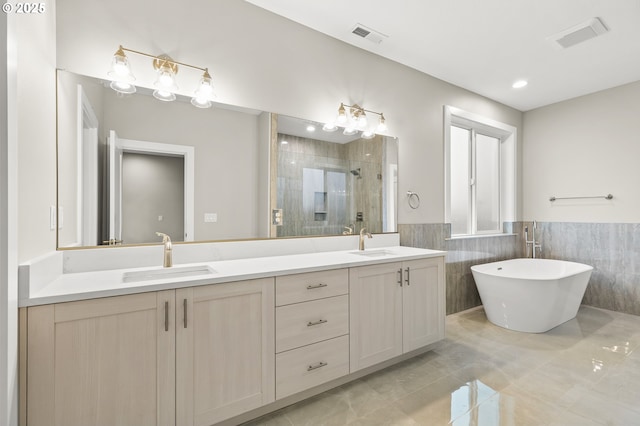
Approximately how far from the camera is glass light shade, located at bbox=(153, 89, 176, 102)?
1.83 meters

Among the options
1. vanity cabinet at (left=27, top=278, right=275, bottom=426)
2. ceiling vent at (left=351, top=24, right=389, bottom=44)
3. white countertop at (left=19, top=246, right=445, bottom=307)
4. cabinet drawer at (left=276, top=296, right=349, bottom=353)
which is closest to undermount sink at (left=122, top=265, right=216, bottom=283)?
white countertop at (left=19, top=246, right=445, bottom=307)

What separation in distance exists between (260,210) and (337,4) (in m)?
1.62

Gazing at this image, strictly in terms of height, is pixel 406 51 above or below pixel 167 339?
above

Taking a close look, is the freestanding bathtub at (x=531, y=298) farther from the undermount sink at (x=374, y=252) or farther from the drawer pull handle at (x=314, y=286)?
the drawer pull handle at (x=314, y=286)

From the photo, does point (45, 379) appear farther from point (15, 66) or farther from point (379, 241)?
point (379, 241)

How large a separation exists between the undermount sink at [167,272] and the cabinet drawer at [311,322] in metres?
0.50

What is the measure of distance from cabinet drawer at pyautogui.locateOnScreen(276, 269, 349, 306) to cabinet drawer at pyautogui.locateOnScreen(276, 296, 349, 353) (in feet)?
0.12

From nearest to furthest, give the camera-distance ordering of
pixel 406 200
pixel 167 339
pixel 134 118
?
pixel 167 339
pixel 134 118
pixel 406 200

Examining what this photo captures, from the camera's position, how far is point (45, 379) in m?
1.15

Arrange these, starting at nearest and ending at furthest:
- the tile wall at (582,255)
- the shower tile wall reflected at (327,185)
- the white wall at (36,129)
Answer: the white wall at (36,129) → the shower tile wall reflected at (327,185) → the tile wall at (582,255)

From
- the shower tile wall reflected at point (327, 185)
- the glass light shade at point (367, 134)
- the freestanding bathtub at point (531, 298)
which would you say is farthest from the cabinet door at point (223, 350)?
the freestanding bathtub at point (531, 298)

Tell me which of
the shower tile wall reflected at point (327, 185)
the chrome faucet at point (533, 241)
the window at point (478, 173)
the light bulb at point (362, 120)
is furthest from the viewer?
the chrome faucet at point (533, 241)

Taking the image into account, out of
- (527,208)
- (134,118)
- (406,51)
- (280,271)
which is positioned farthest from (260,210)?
(527,208)

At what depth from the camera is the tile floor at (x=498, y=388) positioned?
5.58 ft
